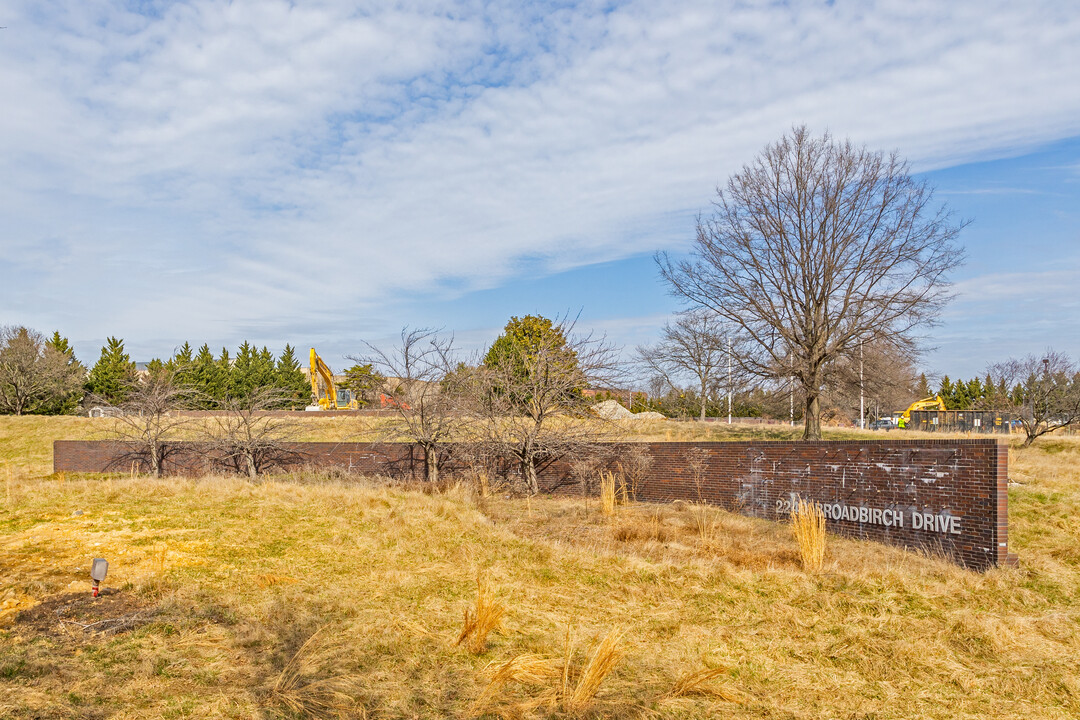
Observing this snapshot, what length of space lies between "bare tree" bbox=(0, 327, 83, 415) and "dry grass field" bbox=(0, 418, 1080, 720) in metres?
41.3

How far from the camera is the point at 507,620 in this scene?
823 centimetres

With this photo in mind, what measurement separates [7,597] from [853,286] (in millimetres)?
26332

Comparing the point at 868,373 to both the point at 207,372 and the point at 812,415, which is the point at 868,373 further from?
the point at 207,372

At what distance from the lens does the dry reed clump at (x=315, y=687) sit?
219 inches

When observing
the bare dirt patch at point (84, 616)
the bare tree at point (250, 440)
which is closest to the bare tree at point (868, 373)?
the bare tree at point (250, 440)

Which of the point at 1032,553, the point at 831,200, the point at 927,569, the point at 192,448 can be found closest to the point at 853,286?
the point at 831,200

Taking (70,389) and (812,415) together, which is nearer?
(812,415)

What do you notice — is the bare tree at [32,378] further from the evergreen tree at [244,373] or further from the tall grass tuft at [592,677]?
the tall grass tuft at [592,677]

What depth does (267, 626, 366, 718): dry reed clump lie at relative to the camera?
219 inches

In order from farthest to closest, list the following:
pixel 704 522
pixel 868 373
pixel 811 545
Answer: pixel 868 373 → pixel 704 522 → pixel 811 545

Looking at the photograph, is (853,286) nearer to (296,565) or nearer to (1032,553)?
(1032,553)

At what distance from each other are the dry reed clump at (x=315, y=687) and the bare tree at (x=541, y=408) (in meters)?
12.9

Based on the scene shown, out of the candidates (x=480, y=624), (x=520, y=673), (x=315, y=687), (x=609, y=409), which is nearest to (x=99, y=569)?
(x=315, y=687)

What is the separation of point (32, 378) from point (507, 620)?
175 feet
